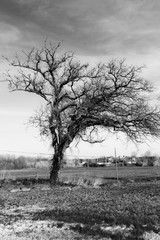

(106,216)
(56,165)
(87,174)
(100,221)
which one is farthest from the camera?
(87,174)

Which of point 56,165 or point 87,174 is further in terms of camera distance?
point 87,174

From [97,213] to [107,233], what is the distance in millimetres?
Result: 2549

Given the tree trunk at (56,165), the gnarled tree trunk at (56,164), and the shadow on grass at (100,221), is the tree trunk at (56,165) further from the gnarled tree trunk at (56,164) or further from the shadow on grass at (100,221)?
the shadow on grass at (100,221)

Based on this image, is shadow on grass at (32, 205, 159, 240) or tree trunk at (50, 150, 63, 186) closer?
shadow on grass at (32, 205, 159, 240)

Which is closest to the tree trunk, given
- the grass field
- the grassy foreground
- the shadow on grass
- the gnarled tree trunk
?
the gnarled tree trunk

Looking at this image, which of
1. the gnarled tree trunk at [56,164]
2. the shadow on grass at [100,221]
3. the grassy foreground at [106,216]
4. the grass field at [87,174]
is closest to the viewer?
the shadow on grass at [100,221]

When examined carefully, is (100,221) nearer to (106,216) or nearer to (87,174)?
(106,216)

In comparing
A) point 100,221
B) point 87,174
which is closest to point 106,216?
point 100,221

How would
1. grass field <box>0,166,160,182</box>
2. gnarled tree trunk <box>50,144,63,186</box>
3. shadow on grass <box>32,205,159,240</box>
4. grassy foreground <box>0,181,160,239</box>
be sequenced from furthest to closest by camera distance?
grass field <box>0,166,160,182</box>, gnarled tree trunk <box>50,144,63,186</box>, grassy foreground <box>0,181,160,239</box>, shadow on grass <box>32,205,159,240</box>

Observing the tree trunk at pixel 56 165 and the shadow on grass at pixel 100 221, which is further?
the tree trunk at pixel 56 165

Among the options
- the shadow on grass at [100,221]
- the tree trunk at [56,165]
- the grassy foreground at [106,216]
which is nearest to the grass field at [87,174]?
the tree trunk at [56,165]

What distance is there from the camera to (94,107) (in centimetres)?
2127

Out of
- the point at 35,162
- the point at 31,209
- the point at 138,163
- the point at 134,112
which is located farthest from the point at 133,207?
the point at 138,163

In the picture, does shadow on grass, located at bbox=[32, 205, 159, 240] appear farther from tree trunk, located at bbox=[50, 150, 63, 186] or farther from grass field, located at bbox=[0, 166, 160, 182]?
grass field, located at bbox=[0, 166, 160, 182]
